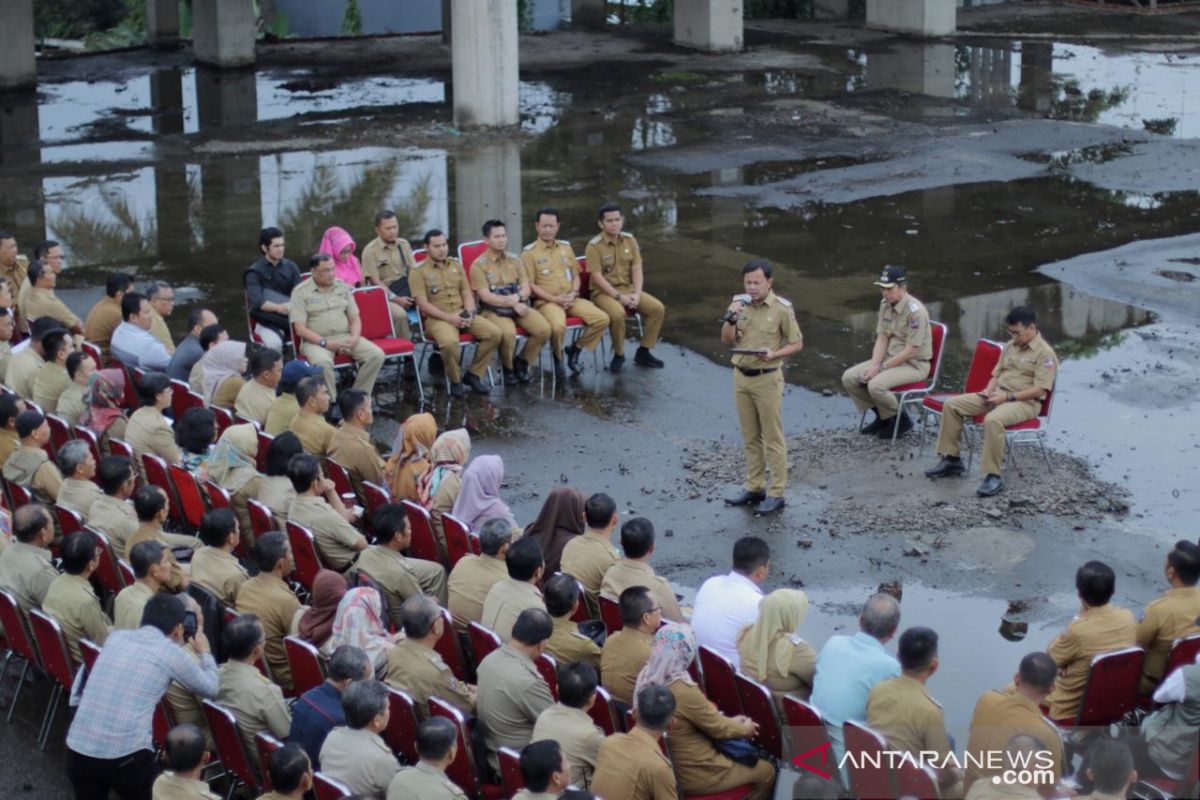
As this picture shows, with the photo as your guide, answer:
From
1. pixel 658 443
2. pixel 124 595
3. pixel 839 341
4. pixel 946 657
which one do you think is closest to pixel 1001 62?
pixel 839 341

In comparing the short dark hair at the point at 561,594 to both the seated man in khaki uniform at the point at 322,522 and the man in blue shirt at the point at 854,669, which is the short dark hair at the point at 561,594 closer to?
the man in blue shirt at the point at 854,669

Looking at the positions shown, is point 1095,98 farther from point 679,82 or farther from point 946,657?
point 946,657

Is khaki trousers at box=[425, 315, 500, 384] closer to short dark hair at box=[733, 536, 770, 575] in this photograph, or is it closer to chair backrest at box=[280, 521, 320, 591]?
chair backrest at box=[280, 521, 320, 591]

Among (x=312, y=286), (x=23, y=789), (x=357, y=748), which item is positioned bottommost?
(x=23, y=789)

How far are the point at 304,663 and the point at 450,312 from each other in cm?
620

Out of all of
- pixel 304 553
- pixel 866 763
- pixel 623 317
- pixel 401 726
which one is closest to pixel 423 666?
pixel 401 726

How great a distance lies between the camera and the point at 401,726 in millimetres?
7227

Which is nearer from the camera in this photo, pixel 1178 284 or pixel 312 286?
pixel 312 286

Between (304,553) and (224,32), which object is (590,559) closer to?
(304,553)

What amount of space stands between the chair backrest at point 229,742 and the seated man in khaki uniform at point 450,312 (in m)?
6.25

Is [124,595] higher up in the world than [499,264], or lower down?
lower down

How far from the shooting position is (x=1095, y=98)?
25422mm

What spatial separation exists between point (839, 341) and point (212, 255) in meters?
7.37

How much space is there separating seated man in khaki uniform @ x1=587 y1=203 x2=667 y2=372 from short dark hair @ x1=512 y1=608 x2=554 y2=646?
675 centimetres
